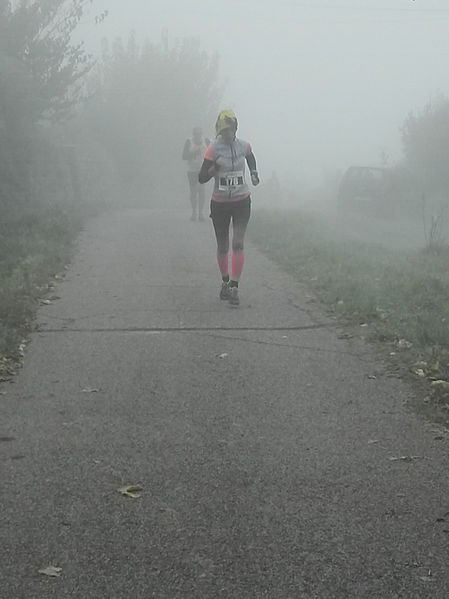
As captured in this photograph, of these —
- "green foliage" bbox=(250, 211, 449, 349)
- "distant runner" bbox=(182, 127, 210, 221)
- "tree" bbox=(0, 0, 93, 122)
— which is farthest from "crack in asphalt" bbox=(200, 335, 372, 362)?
"tree" bbox=(0, 0, 93, 122)

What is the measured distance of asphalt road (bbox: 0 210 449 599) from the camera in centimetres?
381

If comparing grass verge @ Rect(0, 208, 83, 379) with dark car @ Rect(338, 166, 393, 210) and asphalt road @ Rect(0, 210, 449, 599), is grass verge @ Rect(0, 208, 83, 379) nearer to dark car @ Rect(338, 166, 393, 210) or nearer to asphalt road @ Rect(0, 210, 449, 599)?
asphalt road @ Rect(0, 210, 449, 599)

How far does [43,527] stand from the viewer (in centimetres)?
421

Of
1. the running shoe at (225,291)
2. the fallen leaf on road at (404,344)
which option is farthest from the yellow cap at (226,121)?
the fallen leaf on road at (404,344)

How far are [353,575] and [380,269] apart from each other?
30.0 feet

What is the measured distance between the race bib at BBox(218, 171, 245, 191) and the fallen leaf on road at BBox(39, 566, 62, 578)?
21.7 ft

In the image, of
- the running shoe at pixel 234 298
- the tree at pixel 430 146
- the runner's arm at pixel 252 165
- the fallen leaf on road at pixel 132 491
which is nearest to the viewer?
the fallen leaf on road at pixel 132 491

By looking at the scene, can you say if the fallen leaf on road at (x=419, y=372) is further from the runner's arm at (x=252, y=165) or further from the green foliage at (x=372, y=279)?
the runner's arm at (x=252, y=165)

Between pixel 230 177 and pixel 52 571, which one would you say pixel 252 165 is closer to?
pixel 230 177

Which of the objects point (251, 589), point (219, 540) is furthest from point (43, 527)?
point (251, 589)

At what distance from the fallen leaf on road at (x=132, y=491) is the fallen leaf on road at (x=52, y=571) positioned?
775mm

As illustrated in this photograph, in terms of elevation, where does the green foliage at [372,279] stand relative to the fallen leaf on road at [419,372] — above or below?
below

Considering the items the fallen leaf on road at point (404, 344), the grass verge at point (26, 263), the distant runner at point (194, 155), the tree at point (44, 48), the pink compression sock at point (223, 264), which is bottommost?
the grass verge at point (26, 263)

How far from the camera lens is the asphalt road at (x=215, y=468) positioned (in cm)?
381
